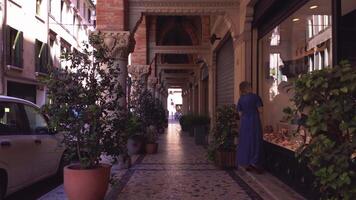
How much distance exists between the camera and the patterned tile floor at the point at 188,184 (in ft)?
21.1

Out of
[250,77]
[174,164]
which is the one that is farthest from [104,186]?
[250,77]

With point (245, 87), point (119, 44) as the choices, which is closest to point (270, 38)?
point (245, 87)

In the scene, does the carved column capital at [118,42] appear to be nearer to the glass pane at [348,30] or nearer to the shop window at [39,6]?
the glass pane at [348,30]

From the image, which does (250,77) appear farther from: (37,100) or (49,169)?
(37,100)

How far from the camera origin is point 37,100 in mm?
26391

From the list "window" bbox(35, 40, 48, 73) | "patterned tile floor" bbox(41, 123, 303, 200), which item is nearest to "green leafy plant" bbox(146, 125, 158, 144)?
"patterned tile floor" bbox(41, 123, 303, 200)

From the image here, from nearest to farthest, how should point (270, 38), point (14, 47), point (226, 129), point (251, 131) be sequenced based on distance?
point (251, 131) < point (270, 38) < point (226, 129) < point (14, 47)

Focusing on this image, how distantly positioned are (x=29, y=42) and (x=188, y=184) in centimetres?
1972

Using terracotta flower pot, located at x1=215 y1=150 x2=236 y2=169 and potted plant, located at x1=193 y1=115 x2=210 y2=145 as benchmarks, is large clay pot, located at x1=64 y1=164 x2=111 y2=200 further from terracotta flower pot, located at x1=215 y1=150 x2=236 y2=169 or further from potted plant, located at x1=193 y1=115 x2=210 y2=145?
potted plant, located at x1=193 y1=115 x2=210 y2=145

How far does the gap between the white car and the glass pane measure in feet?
12.4

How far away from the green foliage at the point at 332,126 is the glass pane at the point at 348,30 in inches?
73.2

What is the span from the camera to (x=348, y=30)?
5055mm

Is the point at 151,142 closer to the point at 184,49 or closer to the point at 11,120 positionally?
the point at 11,120

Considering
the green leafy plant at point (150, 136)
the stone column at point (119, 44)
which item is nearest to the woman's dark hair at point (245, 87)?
the stone column at point (119, 44)
